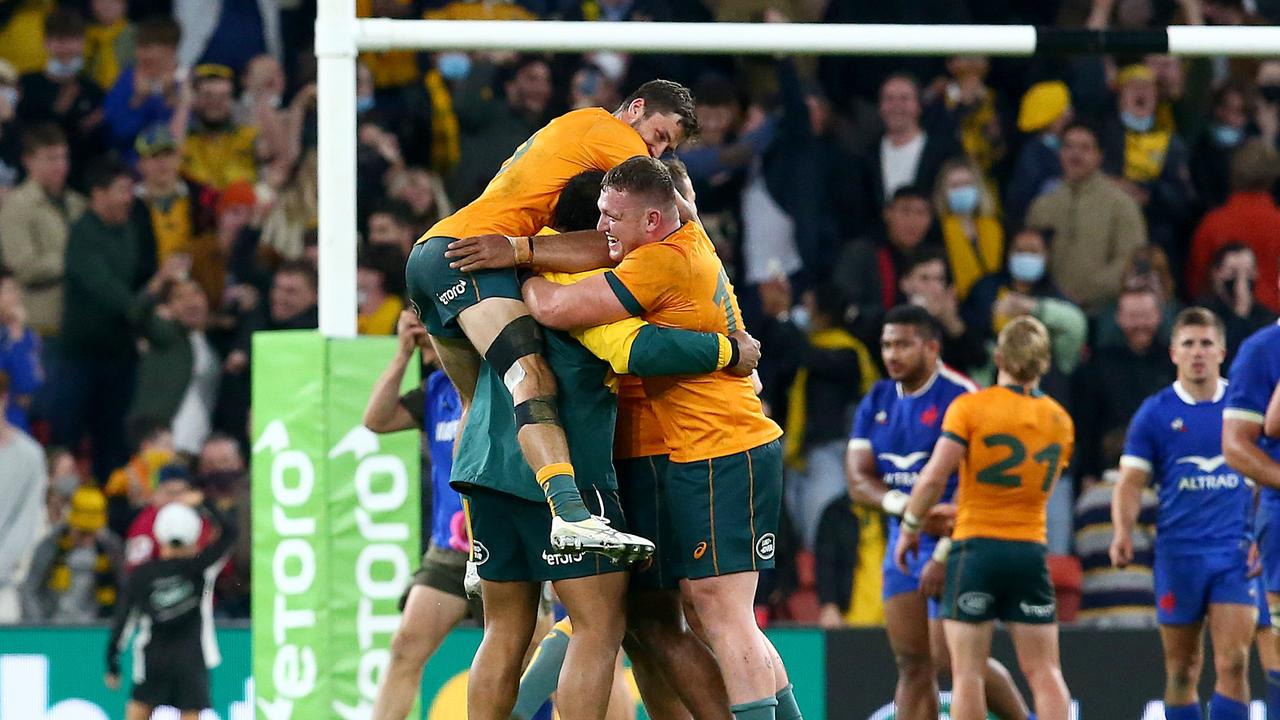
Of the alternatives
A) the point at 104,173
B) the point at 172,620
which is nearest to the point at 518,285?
the point at 172,620

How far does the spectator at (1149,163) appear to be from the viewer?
11.6 metres

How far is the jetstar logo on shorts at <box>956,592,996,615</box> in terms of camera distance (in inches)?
341

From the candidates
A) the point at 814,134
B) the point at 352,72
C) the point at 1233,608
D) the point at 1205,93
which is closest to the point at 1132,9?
the point at 1205,93

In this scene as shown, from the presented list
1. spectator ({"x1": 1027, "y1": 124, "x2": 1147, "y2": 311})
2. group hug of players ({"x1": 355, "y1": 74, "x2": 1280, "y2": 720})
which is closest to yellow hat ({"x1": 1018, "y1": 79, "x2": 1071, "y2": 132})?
spectator ({"x1": 1027, "y1": 124, "x2": 1147, "y2": 311})

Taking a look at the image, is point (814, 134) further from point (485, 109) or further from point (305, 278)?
point (305, 278)

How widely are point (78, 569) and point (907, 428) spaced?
4810mm

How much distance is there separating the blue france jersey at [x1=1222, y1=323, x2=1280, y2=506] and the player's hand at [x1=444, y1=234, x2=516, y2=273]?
119 inches

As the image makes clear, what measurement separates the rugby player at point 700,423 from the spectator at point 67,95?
6.78 m

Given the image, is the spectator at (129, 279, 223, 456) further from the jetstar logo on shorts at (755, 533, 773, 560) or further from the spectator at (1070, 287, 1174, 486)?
the jetstar logo on shorts at (755, 533, 773, 560)

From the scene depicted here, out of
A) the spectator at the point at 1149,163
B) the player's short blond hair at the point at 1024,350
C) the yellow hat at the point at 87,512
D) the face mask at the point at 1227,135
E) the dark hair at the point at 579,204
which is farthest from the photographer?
the face mask at the point at 1227,135

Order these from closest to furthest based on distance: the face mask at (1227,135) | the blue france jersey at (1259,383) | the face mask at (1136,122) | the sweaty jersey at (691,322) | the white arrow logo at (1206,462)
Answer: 1. the sweaty jersey at (691,322)
2. the blue france jersey at (1259,383)
3. the white arrow logo at (1206,462)
4. the face mask at (1136,122)
5. the face mask at (1227,135)

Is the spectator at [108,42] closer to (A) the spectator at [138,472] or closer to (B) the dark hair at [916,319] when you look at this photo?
(A) the spectator at [138,472]

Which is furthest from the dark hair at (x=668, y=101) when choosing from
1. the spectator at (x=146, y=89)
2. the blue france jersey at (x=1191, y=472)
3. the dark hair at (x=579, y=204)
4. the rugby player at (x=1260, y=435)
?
the spectator at (x=146, y=89)

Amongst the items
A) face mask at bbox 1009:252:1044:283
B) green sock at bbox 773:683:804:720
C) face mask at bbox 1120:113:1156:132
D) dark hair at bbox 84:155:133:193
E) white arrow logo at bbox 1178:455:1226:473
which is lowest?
green sock at bbox 773:683:804:720
